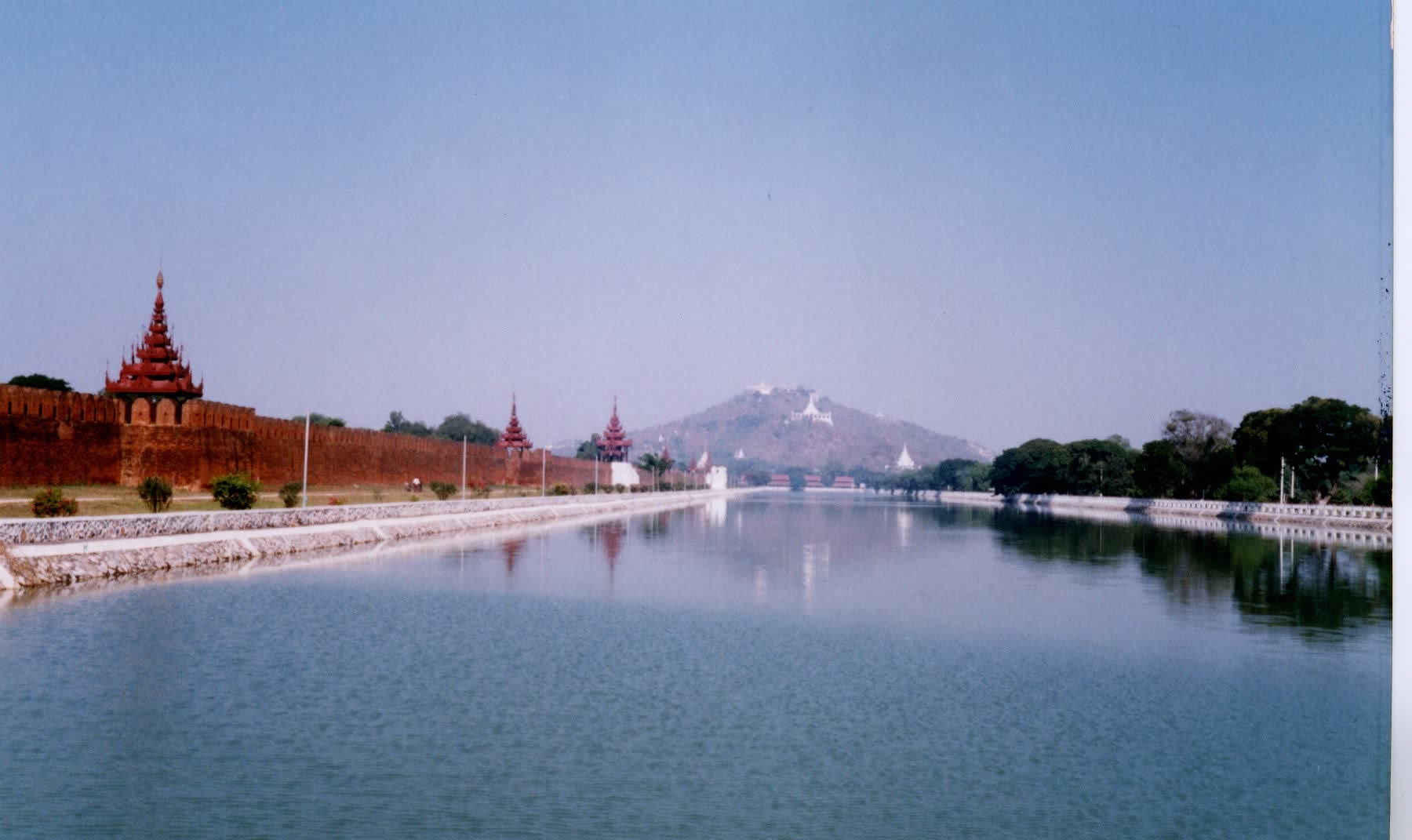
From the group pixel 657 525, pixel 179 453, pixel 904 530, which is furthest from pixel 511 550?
pixel 904 530

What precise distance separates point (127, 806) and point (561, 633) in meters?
6.52

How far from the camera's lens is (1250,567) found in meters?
24.7

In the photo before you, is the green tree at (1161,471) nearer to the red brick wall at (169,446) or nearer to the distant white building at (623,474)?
the distant white building at (623,474)

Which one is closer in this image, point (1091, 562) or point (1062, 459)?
point (1091, 562)

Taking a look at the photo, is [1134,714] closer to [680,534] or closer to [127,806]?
[127,806]

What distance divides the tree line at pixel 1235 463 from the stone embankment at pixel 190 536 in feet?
74.0

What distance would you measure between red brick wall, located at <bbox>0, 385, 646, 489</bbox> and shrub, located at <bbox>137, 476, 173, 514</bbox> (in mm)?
3975

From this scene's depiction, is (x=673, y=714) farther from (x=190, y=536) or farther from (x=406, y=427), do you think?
(x=406, y=427)

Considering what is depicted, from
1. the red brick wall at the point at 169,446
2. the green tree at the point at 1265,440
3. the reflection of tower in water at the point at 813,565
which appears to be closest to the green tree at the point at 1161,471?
the green tree at the point at 1265,440

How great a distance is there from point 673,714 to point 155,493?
1645 centimetres

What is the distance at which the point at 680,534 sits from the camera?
34.9m

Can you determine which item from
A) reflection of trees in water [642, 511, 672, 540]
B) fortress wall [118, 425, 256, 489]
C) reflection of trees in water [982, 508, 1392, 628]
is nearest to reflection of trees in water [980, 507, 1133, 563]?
reflection of trees in water [982, 508, 1392, 628]

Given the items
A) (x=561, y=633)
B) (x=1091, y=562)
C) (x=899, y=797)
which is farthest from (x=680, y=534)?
(x=899, y=797)

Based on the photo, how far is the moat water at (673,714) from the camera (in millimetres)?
6172
